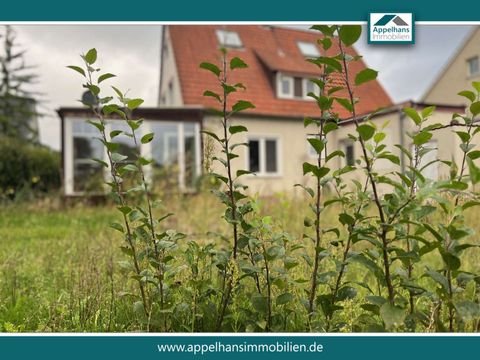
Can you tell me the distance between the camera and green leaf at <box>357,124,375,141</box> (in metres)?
1.06

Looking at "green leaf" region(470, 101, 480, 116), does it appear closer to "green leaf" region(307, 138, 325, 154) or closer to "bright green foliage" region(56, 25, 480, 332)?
"bright green foliage" region(56, 25, 480, 332)

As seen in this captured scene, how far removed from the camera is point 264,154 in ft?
31.3

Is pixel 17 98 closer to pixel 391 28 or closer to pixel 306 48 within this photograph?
pixel 306 48

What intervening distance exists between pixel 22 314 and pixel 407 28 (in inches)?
73.5

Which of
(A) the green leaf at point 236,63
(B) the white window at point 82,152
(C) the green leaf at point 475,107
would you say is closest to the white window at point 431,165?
(C) the green leaf at point 475,107

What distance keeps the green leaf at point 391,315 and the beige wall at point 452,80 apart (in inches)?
470

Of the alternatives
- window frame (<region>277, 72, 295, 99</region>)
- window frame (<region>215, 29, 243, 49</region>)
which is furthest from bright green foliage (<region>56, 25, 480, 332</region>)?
window frame (<region>277, 72, 295, 99</region>)

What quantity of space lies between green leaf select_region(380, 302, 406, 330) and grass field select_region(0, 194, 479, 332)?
0.56 metres

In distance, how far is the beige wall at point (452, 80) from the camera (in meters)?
11.8

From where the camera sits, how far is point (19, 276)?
2410 millimetres

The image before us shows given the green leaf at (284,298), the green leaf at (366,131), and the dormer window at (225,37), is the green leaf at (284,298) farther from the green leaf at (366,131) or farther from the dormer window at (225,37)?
the dormer window at (225,37)

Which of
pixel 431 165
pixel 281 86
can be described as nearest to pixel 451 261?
pixel 431 165
